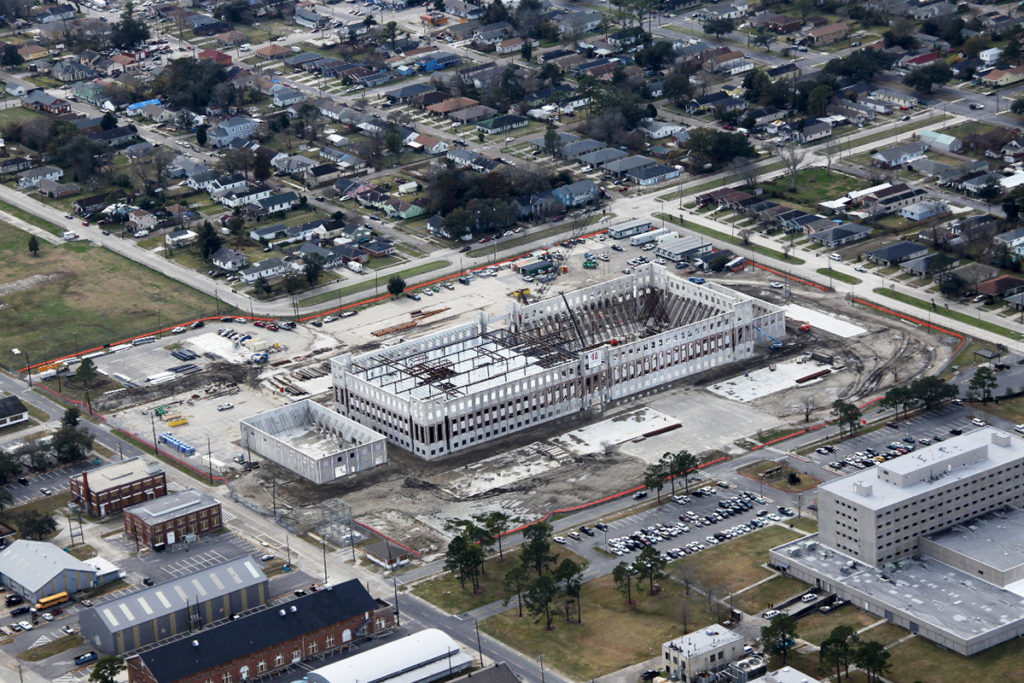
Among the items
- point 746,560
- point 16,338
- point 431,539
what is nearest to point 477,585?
point 431,539

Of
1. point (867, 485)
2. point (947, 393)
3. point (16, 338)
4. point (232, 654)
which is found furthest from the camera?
point (16, 338)

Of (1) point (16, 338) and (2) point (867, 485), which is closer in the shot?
(2) point (867, 485)

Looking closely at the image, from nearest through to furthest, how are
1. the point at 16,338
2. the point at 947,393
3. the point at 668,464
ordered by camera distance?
the point at 668,464 → the point at 947,393 → the point at 16,338

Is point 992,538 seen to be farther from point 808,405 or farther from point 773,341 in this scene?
point 773,341

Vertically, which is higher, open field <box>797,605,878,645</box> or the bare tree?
open field <box>797,605,878,645</box>

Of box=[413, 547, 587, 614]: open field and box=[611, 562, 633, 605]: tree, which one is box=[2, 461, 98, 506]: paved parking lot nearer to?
box=[413, 547, 587, 614]: open field

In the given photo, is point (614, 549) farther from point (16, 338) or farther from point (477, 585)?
point (16, 338)

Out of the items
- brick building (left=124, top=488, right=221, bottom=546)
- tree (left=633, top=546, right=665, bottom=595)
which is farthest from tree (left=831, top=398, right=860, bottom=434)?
brick building (left=124, top=488, right=221, bottom=546)

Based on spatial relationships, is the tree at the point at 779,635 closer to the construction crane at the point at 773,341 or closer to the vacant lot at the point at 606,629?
the vacant lot at the point at 606,629
